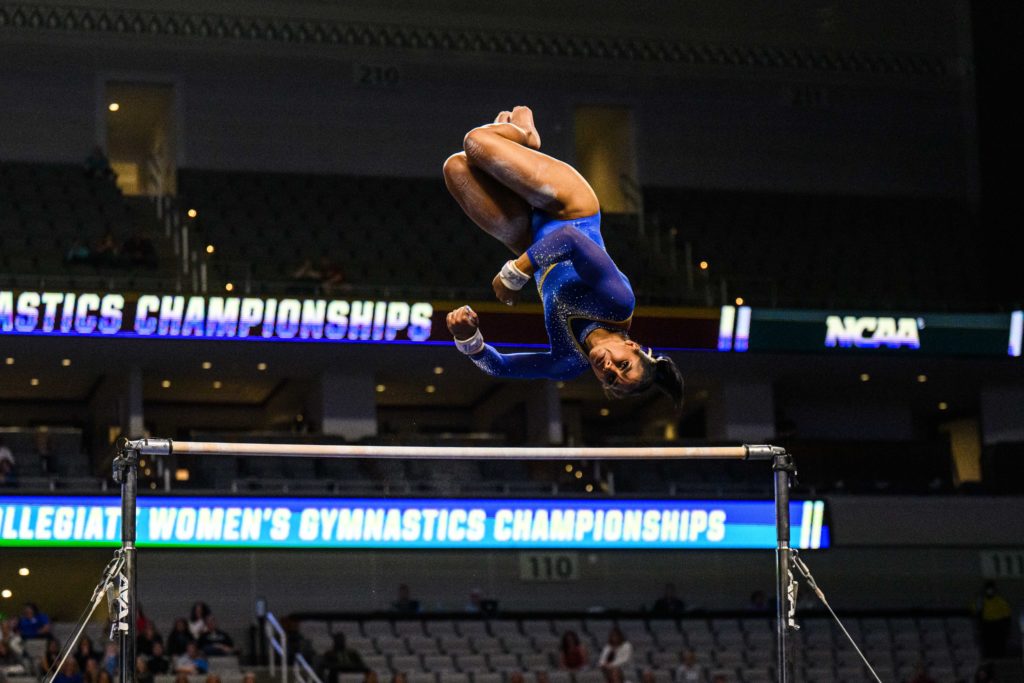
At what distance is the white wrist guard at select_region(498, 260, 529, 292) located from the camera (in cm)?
803

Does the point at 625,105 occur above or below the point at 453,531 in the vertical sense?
above

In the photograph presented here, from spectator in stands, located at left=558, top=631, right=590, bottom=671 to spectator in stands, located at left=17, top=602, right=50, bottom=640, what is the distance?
5.47 metres

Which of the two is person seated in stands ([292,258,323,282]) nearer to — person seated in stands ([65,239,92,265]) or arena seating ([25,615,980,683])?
person seated in stands ([65,239,92,265])

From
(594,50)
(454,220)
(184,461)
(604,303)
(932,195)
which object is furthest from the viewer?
(932,195)

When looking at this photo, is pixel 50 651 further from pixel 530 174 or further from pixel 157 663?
pixel 530 174

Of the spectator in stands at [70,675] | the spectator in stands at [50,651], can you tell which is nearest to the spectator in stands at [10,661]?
the spectator in stands at [50,651]

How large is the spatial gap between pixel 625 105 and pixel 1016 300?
23.7 ft

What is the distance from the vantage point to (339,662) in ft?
58.4

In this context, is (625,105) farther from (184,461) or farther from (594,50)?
(184,461)

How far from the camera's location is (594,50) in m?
28.4

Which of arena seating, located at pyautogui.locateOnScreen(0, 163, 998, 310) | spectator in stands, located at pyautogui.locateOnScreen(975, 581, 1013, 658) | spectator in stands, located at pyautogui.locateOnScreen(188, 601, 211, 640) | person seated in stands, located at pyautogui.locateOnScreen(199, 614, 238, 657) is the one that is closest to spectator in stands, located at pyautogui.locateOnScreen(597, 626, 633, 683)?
person seated in stands, located at pyautogui.locateOnScreen(199, 614, 238, 657)

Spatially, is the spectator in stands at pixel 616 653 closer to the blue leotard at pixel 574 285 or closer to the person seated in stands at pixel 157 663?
the person seated in stands at pixel 157 663

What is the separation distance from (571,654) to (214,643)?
3.86 meters

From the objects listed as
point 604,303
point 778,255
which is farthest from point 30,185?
point 604,303
